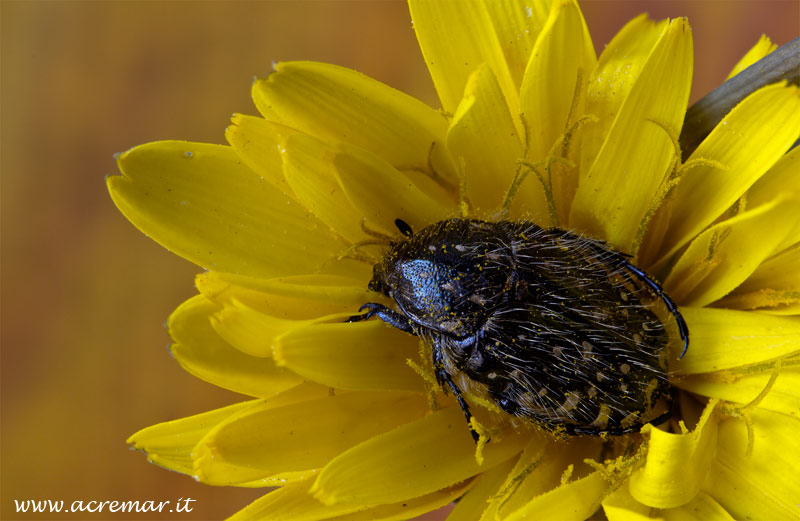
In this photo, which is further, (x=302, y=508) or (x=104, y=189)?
(x=104, y=189)

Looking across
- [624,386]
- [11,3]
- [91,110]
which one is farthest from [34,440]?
[624,386]

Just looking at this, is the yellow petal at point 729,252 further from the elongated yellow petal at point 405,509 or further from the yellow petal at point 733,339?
the elongated yellow petal at point 405,509

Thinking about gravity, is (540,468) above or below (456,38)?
below

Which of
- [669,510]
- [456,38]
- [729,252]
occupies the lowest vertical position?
[669,510]

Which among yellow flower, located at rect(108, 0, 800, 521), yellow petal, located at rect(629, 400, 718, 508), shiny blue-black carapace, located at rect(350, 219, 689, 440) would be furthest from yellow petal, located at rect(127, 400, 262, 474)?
yellow petal, located at rect(629, 400, 718, 508)

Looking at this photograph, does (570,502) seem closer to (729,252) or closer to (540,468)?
(540,468)

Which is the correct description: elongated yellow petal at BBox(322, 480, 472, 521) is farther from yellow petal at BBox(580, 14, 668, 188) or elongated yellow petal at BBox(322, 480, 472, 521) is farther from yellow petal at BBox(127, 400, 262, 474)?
yellow petal at BBox(580, 14, 668, 188)

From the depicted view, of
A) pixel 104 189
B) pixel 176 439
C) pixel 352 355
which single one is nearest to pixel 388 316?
pixel 352 355
